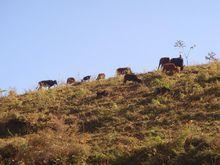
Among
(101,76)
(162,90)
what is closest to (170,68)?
(162,90)

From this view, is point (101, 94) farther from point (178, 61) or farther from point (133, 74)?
point (178, 61)

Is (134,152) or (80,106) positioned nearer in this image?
(134,152)

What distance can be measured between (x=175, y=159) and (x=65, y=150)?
11.2ft

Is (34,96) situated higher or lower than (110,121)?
higher

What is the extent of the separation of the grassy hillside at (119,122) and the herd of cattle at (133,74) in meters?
0.36

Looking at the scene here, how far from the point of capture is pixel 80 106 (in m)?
25.7

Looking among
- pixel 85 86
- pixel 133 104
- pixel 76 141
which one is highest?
pixel 85 86

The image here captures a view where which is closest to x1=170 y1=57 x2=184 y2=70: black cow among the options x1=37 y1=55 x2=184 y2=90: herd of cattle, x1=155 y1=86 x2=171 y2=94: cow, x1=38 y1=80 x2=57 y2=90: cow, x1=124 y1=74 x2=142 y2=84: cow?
x1=37 y1=55 x2=184 y2=90: herd of cattle

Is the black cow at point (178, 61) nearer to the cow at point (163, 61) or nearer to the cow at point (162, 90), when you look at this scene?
the cow at point (163, 61)

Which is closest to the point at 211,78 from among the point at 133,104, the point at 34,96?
the point at 133,104

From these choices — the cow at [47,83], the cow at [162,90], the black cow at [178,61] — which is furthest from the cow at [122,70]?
the cow at [162,90]

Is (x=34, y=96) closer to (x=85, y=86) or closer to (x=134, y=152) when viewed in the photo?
(x=85, y=86)

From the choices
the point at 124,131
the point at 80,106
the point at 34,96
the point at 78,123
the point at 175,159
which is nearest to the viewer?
the point at 175,159

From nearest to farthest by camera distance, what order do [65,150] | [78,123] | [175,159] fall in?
[175,159] < [65,150] < [78,123]
